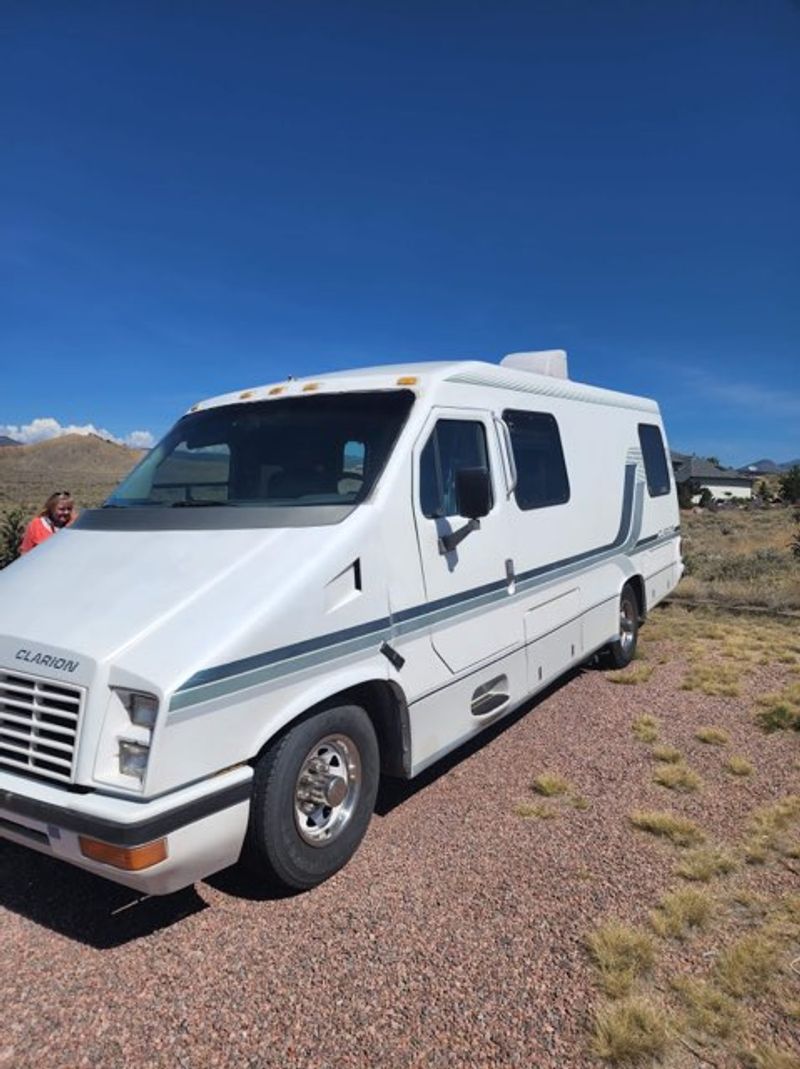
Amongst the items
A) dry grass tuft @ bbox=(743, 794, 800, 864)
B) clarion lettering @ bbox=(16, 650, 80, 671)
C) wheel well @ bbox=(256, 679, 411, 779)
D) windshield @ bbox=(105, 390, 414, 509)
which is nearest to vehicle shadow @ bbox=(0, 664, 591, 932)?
wheel well @ bbox=(256, 679, 411, 779)

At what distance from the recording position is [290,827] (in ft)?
10.7

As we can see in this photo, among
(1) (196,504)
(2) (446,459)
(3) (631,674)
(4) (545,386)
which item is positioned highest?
(4) (545,386)

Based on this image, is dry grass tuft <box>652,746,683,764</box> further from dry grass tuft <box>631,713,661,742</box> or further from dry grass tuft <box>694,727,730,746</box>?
dry grass tuft <box>694,727,730,746</box>

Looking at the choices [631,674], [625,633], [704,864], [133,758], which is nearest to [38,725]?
[133,758]

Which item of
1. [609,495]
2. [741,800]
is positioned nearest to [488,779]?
[741,800]

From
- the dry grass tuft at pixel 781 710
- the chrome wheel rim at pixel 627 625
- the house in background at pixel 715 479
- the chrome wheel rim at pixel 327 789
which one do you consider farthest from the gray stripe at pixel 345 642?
the house in background at pixel 715 479

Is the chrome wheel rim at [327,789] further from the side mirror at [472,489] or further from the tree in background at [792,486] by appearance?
the tree in background at [792,486]

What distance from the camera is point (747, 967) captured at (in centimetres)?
289

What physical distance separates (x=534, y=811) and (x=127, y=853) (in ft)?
8.13

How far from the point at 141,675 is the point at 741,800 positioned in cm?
368

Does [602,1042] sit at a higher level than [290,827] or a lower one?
lower

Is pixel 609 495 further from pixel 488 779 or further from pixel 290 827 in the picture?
pixel 290 827

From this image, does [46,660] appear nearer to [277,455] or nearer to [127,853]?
[127,853]

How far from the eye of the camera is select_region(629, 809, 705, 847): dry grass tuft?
13.0 feet
